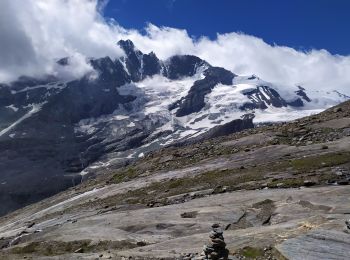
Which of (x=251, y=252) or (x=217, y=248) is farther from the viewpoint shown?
(x=251, y=252)

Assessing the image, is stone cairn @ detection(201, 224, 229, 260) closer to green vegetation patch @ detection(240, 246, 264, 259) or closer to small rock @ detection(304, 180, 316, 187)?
green vegetation patch @ detection(240, 246, 264, 259)

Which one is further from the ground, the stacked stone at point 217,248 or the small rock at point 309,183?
the small rock at point 309,183

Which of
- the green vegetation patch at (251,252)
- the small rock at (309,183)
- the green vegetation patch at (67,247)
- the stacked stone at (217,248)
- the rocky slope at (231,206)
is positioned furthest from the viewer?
the small rock at (309,183)

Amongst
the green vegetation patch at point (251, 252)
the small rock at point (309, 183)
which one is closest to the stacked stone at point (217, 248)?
the green vegetation patch at point (251, 252)

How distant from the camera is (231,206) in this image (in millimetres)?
68938

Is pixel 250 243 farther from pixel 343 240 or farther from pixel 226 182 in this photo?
pixel 226 182

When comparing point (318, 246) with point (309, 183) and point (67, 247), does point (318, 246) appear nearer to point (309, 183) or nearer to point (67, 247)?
point (67, 247)

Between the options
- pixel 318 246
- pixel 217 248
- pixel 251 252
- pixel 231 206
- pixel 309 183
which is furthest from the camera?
pixel 309 183

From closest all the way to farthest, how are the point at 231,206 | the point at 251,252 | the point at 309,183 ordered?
the point at 251,252, the point at 231,206, the point at 309,183

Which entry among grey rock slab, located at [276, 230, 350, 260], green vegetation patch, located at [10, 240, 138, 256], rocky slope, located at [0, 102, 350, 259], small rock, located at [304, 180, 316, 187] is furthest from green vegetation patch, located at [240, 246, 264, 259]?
small rock, located at [304, 180, 316, 187]

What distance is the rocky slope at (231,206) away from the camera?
44344 millimetres

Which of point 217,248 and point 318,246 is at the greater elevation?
point 217,248

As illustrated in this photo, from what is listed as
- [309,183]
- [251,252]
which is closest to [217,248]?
[251,252]

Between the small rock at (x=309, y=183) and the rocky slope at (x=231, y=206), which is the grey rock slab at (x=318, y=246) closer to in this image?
the rocky slope at (x=231, y=206)
